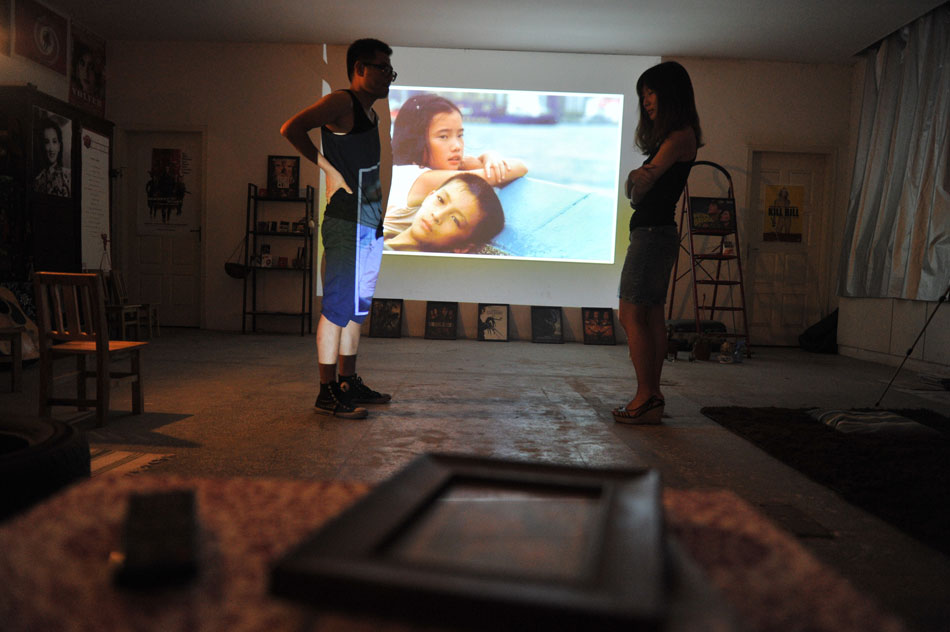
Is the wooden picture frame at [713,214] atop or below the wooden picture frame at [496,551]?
atop

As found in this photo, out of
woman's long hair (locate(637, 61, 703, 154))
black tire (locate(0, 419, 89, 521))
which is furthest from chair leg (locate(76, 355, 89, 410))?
woman's long hair (locate(637, 61, 703, 154))

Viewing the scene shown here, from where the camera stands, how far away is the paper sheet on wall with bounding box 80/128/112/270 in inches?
226

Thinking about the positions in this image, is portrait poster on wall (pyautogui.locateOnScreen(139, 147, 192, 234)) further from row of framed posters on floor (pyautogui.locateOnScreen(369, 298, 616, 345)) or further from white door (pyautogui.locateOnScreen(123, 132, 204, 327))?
row of framed posters on floor (pyautogui.locateOnScreen(369, 298, 616, 345))

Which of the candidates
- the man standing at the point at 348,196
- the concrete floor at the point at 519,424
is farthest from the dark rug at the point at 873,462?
the man standing at the point at 348,196

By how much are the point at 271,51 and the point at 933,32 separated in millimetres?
5966

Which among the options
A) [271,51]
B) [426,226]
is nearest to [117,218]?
[271,51]

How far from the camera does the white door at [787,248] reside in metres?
6.84

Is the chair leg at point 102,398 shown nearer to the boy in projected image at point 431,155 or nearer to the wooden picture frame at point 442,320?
the wooden picture frame at point 442,320

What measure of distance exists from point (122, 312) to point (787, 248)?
6.41 metres

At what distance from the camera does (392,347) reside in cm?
566

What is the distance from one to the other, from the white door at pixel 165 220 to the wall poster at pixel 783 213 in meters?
5.97

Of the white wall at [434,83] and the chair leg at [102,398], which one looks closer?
the chair leg at [102,398]

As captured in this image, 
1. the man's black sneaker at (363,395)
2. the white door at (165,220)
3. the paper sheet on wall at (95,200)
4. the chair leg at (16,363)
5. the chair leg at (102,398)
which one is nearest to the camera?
the chair leg at (102,398)

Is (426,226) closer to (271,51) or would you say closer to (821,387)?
(271,51)
